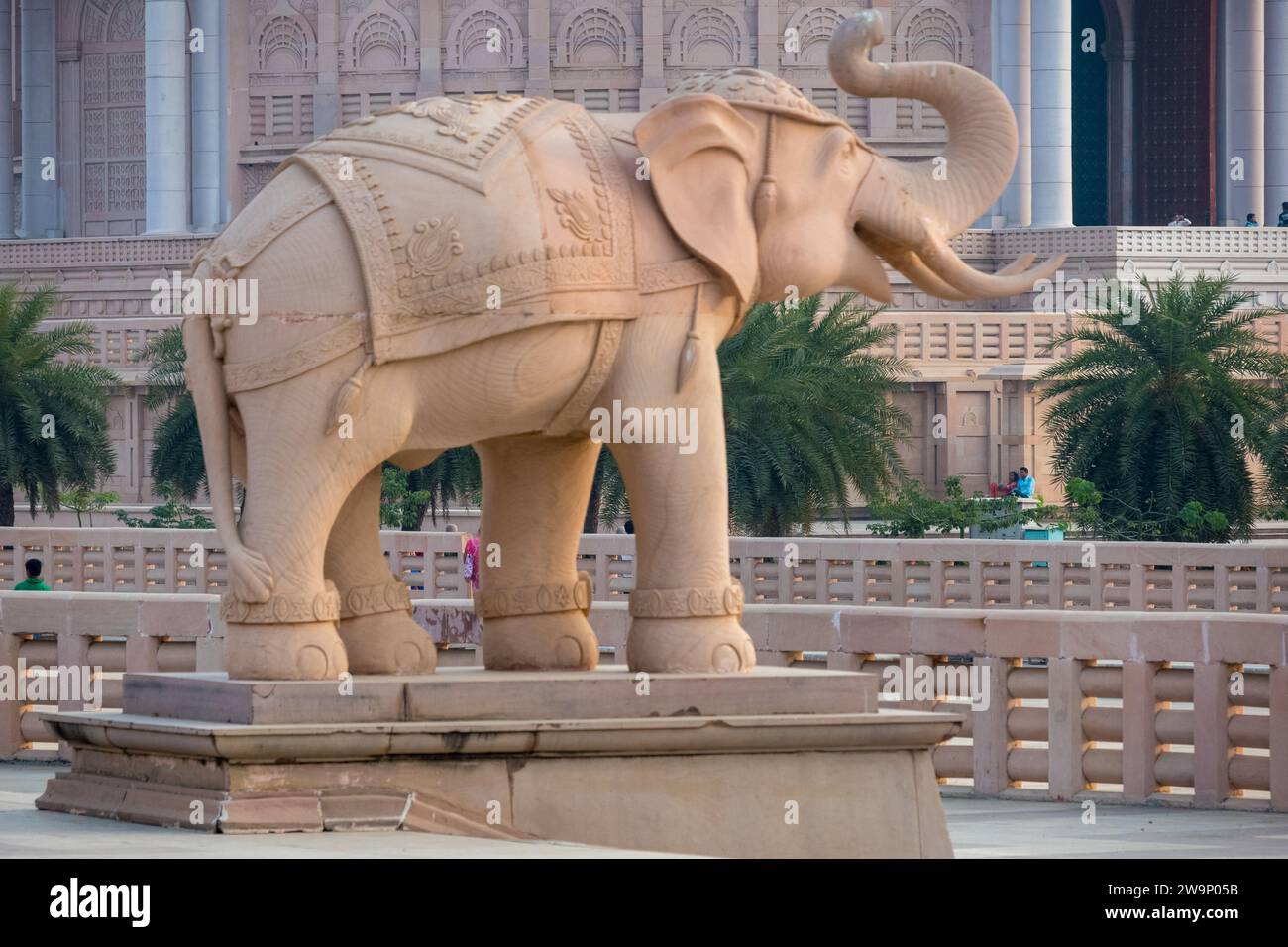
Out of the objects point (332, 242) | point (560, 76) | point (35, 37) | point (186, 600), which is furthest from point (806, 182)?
point (35, 37)

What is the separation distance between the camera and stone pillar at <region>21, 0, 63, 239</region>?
4931cm

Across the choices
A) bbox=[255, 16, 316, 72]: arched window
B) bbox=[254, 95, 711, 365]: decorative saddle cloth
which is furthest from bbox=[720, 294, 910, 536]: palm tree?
bbox=[255, 16, 316, 72]: arched window

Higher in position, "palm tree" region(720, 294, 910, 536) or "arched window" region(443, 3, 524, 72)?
"arched window" region(443, 3, 524, 72)

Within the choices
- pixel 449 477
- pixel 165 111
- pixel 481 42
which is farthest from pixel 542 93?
pixel 449 477

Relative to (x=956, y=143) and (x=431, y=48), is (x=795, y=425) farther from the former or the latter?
(x=431, y=48)

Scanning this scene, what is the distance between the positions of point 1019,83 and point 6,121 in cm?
2021

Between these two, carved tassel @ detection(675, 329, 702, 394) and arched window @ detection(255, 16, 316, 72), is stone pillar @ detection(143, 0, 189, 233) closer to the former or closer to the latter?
arched window @ detection(255, 16, 316, 72)

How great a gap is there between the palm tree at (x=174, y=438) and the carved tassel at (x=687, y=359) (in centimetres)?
1944

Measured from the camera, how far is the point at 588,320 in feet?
26.2

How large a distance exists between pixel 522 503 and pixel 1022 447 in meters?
25.0

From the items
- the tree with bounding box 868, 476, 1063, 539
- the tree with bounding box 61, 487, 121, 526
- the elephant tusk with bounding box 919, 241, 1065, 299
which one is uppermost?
the elephant tusk with bounding box 919, 241, 1065, 299

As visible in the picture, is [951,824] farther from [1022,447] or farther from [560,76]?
[560,76]

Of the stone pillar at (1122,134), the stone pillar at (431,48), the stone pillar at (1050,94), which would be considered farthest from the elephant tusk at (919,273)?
the stone pillar at (1122,134)

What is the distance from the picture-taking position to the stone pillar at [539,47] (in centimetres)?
4641
